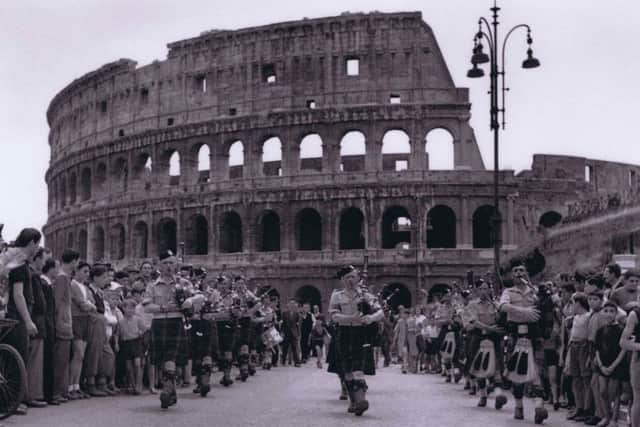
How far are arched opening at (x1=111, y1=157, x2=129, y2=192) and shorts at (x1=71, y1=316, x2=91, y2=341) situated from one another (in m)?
41.1

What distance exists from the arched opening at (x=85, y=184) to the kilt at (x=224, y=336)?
41.8 m

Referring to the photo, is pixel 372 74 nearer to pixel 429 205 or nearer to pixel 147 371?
pixel 429 205

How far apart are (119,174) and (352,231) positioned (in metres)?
14.4

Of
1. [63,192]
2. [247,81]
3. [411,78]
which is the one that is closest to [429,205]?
[411,78]

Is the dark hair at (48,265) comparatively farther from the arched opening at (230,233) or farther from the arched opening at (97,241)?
the arched opening at (97,241)

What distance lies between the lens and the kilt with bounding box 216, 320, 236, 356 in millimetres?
→ 16906

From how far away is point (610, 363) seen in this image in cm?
1081

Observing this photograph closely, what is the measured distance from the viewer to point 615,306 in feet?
36.0

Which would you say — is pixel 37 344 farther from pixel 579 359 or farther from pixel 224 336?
pixel 579 359

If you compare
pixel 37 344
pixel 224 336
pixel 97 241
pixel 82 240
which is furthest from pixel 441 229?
pixel 37 344

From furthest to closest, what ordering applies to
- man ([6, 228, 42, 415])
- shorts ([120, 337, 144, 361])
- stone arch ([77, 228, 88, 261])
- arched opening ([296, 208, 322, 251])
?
stone arch ([77, 228, 88, 261]) → arched opening ([296, 208, 322, 251]) → shorts ([120, 337, 144, 361]) → man ([6, 228, 42, 415])

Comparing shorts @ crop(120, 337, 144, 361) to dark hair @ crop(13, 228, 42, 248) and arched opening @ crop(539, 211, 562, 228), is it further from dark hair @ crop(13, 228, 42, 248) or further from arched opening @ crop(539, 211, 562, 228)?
arched opening @ crop(539, 211, 562, 228)

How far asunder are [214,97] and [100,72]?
31.5ft

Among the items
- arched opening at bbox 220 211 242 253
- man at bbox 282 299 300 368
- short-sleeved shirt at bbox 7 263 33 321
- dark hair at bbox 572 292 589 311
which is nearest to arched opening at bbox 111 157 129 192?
arched opening at bbox 220 211 242 253
